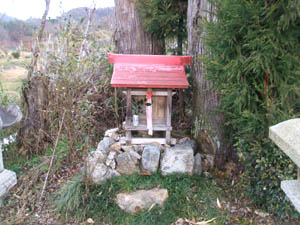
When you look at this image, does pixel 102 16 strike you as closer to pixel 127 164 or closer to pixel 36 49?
pixel 36 49

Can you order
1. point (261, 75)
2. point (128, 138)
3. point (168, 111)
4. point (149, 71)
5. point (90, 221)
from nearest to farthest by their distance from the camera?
point (261, 75) → point (90, 221) → point (149, 71) → point (168, 111) → point (128, 138)

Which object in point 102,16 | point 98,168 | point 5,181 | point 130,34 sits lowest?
point 98,168

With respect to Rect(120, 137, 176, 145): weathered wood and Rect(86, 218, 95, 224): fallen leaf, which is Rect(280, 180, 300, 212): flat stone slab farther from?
Rect(86, 218, 95, 224): fallen leaf

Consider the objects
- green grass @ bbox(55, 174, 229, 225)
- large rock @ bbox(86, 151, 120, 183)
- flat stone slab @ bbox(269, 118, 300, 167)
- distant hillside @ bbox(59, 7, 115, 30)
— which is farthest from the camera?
distant hillside @ bbox(59, 7, 115, 30)

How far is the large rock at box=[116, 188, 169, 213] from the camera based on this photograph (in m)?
3.05

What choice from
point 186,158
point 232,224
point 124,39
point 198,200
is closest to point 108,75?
point 124,39

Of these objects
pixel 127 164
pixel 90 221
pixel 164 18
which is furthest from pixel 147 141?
pixel 164 18

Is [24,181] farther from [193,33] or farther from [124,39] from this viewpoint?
[193,33]

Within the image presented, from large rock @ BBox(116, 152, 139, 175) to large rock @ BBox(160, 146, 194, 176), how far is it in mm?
338

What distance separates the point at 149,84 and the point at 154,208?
4.68 feet

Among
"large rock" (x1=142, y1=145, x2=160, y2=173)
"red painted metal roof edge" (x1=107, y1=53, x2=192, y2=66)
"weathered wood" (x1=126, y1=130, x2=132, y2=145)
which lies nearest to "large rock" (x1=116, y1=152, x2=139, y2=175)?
"large rock" (x1=142, y1=145, x2=160, y2=173)

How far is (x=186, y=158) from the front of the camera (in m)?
3.29

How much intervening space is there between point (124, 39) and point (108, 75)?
680 mm

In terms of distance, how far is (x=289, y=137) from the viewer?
48.8 inches
